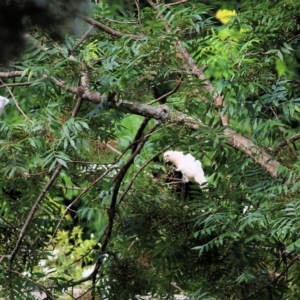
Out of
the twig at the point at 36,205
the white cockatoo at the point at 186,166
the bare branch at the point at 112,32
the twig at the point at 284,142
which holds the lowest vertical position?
the white cockatoo at the point at 186,166

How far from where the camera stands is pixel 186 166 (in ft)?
8.60

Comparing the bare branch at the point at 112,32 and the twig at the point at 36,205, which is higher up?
the bare branch at the point at 112,32

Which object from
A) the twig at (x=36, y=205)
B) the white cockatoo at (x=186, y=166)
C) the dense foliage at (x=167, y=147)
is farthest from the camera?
the white cockatoo at (x=186, y=166)

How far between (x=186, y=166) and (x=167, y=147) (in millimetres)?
512

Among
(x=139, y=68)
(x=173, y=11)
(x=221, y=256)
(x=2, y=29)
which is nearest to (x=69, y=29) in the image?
(x=2, y=29)

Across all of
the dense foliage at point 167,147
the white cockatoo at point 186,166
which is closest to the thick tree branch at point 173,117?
the dense foliage at point 167,147

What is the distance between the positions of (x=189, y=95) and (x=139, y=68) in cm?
17

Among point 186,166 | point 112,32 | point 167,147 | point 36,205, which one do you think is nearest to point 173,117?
point 167,147

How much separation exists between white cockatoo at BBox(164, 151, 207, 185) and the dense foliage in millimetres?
188

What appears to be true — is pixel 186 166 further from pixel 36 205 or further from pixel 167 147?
pixel 36 205

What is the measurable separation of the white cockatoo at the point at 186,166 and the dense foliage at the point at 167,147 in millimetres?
188

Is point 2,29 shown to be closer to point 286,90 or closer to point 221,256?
point 286,90

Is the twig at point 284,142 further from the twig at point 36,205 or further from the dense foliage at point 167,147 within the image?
the twig at point 36,205

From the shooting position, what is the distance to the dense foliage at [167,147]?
75.4 inches
